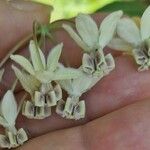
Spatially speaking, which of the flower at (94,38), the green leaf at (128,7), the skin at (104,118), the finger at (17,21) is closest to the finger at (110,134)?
the skin at (104,118)

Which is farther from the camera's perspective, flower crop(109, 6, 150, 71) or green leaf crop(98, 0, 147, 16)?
green leaf crop(98, 0, 147, 16)

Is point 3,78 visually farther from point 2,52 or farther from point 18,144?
point 18,144

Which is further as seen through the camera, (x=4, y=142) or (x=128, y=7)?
(x=128, y=7)

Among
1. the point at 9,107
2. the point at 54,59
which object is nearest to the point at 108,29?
the point at 54,59

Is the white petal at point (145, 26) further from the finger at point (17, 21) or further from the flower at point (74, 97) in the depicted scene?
the finger at point (17, 21)

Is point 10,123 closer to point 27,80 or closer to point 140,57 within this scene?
point 27,80

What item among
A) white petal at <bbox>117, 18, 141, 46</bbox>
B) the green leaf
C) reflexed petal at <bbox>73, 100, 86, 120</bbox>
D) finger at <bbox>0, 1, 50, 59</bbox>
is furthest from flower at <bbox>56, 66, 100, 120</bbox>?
the green leaf

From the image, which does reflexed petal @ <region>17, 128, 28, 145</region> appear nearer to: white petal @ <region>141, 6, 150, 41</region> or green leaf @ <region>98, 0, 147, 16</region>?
white petal @ <region>141, 6, 150, 41</region>
